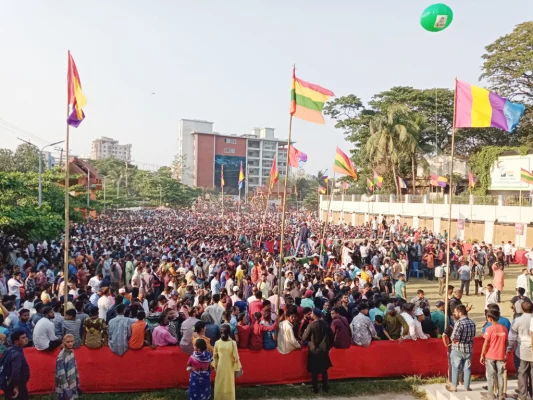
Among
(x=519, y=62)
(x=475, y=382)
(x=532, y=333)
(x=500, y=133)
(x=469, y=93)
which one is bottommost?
→ (x=475, y=382)

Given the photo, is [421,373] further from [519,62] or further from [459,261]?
[519,62]

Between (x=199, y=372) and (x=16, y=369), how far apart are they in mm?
2246

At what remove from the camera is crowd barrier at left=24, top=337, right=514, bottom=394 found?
665 cm

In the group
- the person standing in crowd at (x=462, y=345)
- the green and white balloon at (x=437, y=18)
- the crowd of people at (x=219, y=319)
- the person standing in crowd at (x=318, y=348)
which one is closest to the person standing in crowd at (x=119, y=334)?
the crowd of people at (x=219, y=319)

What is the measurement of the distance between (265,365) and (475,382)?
11.3 ft

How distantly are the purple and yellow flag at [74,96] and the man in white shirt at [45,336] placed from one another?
342 centimetres

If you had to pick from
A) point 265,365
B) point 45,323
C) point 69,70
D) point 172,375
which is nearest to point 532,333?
point 265,365

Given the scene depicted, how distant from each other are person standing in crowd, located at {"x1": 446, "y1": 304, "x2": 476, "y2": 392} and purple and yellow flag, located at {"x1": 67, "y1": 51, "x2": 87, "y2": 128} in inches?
277

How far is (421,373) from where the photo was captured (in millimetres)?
7453

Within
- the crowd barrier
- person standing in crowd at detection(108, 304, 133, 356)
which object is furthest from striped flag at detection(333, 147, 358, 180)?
person standing in crowd at detection(108, 304, 133, 356)

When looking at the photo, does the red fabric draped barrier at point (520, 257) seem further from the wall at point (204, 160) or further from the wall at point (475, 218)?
the wall at point (204, 160)

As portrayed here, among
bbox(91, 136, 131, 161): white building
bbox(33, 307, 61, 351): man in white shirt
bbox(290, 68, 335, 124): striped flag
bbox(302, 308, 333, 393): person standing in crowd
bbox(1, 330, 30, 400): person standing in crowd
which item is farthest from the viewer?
bbox(91, 136, 131, 161): white building

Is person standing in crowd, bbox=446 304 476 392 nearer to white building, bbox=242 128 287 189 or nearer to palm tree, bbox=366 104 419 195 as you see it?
palm tree, bbox=366 104 419 195

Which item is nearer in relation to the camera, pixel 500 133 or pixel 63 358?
pixel 63 358
